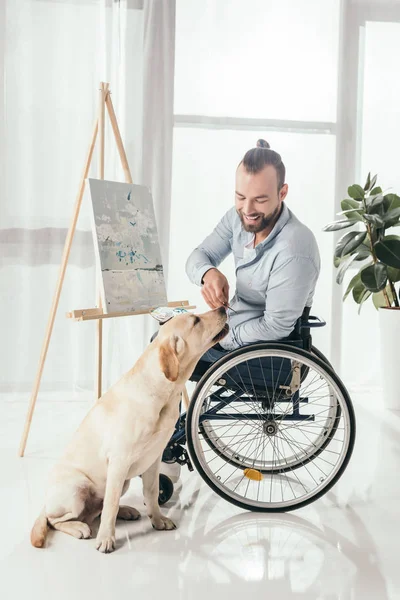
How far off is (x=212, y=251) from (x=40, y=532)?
1208 millimetres

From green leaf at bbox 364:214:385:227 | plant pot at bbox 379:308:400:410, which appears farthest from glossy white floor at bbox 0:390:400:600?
green leaf at bbox 364:214:385:227

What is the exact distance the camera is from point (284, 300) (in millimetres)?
2123

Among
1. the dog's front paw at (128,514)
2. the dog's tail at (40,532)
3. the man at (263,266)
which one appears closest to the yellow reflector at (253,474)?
the man at (263,266)

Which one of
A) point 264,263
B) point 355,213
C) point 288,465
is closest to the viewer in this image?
point 264,263

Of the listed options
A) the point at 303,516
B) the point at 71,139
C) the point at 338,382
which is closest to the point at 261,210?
the point at 338,382

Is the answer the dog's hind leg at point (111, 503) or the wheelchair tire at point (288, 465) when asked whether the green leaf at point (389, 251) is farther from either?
the dog's hind leg at point (111, 503)

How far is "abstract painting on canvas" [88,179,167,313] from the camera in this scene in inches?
94.7

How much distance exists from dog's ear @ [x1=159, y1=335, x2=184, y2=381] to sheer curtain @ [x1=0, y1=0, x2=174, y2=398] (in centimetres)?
191

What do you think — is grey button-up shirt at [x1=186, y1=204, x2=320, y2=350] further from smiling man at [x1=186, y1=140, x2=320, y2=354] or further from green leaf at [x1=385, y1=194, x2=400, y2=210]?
green leaf at [x1=385, y1=194, x2=400, y2=210]

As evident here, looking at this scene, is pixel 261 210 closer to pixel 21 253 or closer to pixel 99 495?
pixel 99 495

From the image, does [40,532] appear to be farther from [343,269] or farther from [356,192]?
[356,192]

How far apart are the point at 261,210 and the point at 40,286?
6.09ft

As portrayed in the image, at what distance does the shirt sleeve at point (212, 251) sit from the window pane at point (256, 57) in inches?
60.3

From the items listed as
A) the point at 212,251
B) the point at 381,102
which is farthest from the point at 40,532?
the point at 381,102
